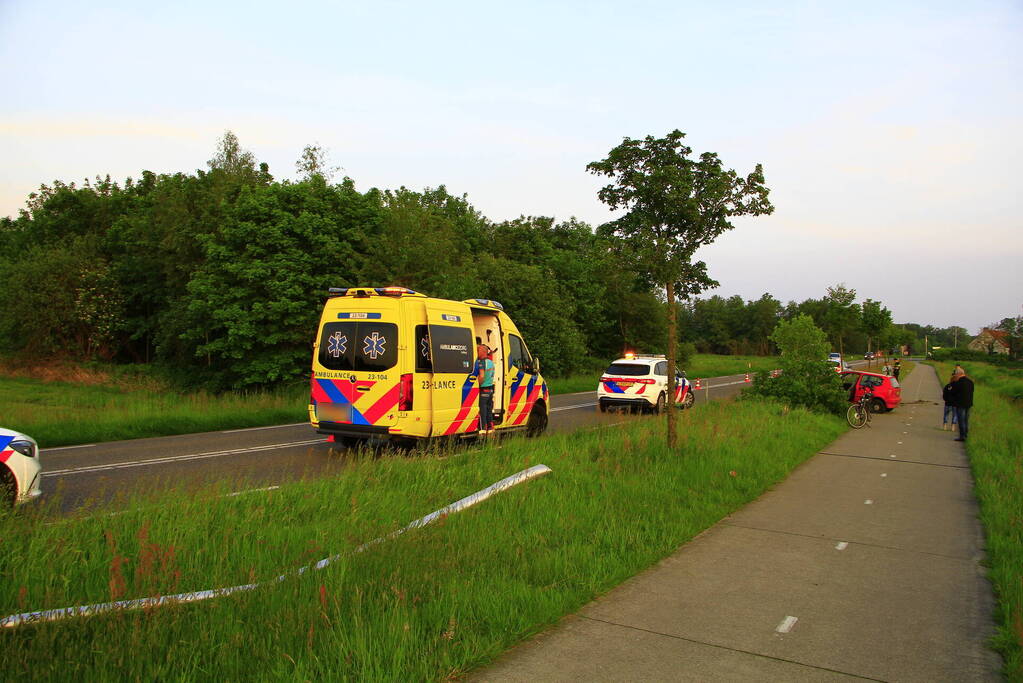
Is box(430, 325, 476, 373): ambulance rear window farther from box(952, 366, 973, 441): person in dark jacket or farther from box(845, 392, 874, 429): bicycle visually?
box(952, 366, 973, 441): person in dark jacket

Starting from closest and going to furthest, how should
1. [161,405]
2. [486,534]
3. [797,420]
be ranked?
[486,534], [797,420], [161,405]

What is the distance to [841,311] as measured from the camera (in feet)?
135

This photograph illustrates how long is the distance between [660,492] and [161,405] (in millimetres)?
13297

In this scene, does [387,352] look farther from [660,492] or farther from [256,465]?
[660,492]

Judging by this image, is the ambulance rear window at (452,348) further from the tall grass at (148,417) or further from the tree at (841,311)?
the tree at (841,311)

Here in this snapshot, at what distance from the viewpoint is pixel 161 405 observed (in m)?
16.8

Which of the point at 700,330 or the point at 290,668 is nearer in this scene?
the point at 290,668

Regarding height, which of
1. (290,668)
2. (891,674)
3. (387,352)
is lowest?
(891,674)

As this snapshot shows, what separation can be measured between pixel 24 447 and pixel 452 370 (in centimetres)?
594

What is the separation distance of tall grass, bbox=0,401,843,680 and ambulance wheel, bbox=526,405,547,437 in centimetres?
541

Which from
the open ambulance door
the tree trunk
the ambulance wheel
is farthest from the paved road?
the tree trunk

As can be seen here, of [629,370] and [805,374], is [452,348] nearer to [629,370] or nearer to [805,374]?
[629,370]

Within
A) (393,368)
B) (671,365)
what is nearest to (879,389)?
(671,365)

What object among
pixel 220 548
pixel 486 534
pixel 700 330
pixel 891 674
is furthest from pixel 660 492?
pixel 700 330
